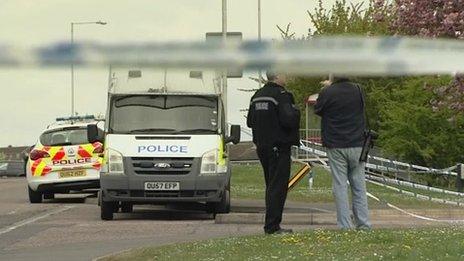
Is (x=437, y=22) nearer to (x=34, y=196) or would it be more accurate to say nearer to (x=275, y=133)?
(x=34, y=196)

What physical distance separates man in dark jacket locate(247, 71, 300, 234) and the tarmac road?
192cm

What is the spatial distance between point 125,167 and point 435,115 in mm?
21187

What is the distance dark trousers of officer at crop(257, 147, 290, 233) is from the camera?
960cm

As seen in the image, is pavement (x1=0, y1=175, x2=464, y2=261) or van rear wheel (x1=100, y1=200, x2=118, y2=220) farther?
van rear wheel (x1=100, y1=200, x2=118, y2=220)

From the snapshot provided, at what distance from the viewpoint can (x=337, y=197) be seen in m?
9.52

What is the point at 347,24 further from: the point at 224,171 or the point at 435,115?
the point at 224,171

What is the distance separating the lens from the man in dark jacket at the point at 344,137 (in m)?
9.28

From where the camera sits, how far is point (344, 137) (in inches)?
368

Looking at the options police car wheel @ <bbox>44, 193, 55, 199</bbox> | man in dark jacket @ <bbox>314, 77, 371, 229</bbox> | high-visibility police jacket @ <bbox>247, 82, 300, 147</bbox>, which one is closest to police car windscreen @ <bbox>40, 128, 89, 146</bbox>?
police car wheel @ <bbox>44, 193, 55, 199</bbox>

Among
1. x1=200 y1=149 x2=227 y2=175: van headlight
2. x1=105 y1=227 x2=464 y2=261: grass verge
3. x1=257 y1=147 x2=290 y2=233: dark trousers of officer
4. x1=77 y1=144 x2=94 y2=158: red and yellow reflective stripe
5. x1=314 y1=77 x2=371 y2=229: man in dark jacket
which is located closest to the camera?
x1=105 y1=227 x2=464 y2=261: grass verge

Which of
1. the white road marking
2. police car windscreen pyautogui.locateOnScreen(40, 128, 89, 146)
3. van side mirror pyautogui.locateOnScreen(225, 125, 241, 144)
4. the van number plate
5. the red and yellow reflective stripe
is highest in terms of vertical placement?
van side mirror pyautogui.locateOnScreen(225, 125, 241, 144)

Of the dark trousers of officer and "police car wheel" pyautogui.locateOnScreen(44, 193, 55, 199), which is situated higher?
the dark trousers of officer

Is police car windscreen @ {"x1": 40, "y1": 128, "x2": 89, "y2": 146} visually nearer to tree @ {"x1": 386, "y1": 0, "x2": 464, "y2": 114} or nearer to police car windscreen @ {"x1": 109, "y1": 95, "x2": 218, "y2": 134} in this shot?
police car windscreen @ {"x1": 109, "y1": 95, "x2": 218, "y2": 134}

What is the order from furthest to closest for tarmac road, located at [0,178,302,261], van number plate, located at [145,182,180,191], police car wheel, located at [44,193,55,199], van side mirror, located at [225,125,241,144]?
1. police car wheel, located at [44,193,55,199]
2. van side mirror, located at [225,125,241,144]
3. van number plate, located at [145,182,180,191]
4. tarmac road, located at [0,178,302,261]
